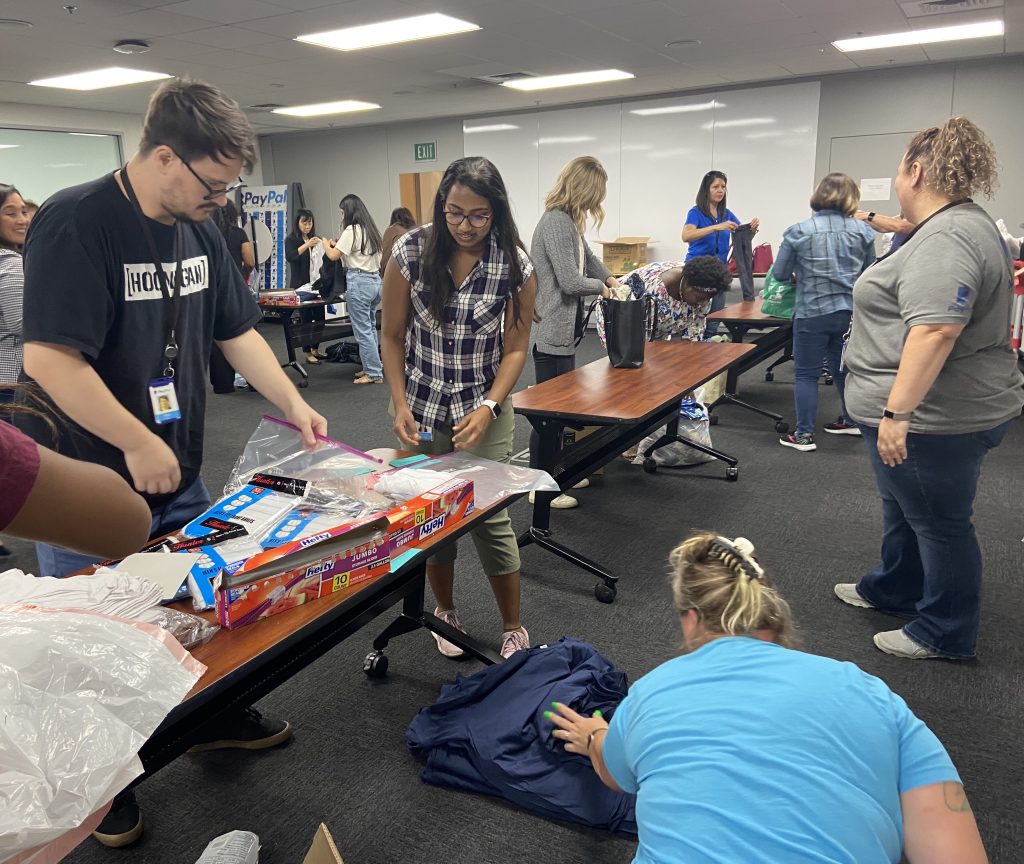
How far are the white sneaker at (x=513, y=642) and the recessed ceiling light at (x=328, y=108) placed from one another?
7626 mm

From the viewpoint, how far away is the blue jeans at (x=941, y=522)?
1.87 metres

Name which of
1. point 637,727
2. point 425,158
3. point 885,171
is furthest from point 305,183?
point 637,727

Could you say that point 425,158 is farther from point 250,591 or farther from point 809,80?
point 250,591

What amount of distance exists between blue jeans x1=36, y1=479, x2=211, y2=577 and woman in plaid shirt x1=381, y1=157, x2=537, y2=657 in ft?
1.92

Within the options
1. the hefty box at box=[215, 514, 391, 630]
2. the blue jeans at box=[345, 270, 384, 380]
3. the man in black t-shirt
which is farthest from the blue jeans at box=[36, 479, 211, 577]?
the blue jeans at box=[345, 270, 384, 380]

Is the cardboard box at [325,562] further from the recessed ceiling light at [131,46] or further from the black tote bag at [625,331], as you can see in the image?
the recessed ceiling light at [131,46]

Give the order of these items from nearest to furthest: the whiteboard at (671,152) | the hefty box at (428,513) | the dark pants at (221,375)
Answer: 1. the hefty box at (428,513)
2. the dark pants at (221,375)
3. the whiteboard at (671,152)

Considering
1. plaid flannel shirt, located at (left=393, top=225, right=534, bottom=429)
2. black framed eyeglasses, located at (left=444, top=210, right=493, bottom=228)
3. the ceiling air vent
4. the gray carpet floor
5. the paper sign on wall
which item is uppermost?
the ceiling air vent

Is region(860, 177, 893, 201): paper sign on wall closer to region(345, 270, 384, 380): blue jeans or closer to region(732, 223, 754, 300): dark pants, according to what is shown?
region(732, 223, 754, 300): dark pants

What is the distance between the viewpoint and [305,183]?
37.1 feet

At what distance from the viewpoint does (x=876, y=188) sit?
23.8 feet

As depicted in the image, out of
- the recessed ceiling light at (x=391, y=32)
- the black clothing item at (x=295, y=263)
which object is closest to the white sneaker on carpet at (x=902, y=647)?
the recessed ceiling light at (x=391, y=32)

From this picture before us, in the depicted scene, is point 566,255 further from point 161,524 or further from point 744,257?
point 744,257

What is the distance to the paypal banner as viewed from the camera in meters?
9.84
